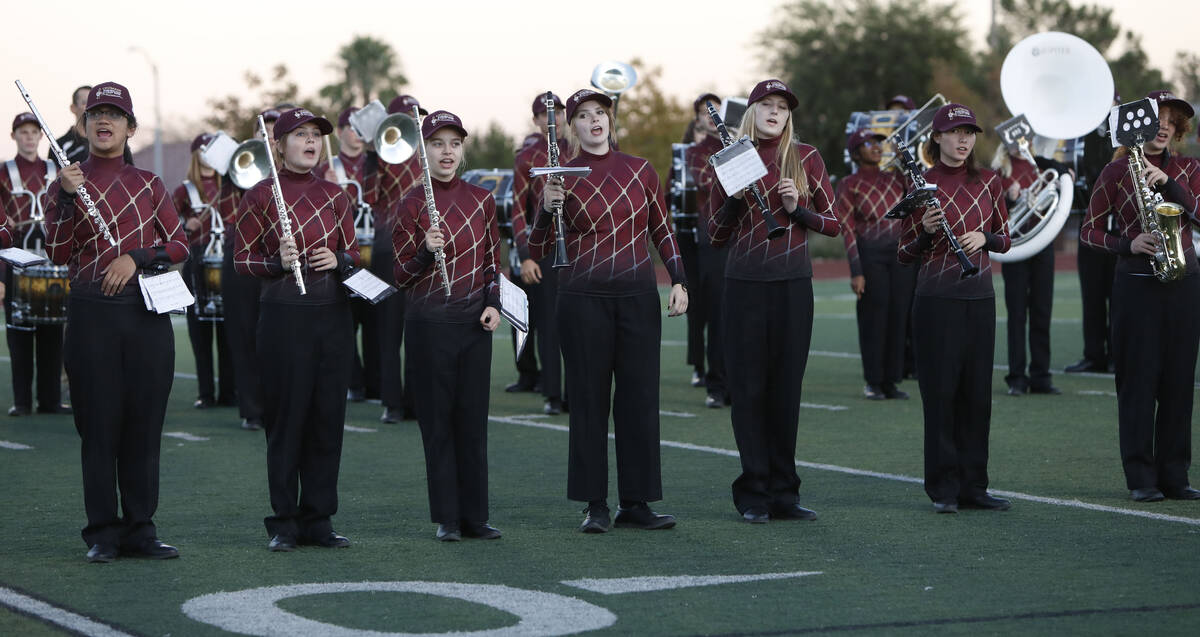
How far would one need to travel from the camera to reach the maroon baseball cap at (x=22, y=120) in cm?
1283

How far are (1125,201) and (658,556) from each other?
125 inches

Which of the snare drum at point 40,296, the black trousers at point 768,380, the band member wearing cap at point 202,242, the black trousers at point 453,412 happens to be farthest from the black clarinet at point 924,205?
the snare drum at point 40,296

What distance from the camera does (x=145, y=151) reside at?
6906cm

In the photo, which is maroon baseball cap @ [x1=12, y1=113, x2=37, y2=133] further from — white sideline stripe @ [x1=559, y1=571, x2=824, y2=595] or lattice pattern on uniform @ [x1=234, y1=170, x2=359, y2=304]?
white sideline stripe @ [x1=559, y1=571, x2=824, y2=595]

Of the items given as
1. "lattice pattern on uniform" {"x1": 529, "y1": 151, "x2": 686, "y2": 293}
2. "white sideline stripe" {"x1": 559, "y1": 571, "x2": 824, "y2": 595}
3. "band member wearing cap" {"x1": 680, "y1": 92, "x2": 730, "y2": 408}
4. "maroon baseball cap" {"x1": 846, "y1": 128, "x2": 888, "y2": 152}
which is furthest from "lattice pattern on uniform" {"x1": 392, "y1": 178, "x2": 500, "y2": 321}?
"maroon baseball cap" {"x1": 846, "y1": 128, "x2": 888, "y2": 152}

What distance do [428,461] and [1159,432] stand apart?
3.75 m

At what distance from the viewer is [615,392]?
25.8 ft

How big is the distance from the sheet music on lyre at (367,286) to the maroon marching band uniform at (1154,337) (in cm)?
365

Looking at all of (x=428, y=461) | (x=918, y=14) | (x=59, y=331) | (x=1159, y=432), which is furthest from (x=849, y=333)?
(x=918, y=14)

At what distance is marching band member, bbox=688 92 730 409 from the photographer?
13.0 meters

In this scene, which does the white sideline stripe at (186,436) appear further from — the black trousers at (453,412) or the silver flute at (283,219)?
the silver flute at (283,219)

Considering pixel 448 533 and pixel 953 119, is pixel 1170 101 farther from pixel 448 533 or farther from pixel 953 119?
pixel 448 533

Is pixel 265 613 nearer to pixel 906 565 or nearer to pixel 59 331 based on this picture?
pixel 906 565

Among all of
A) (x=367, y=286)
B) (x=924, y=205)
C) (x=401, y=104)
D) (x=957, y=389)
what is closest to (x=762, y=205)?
(x=924, y=205)
